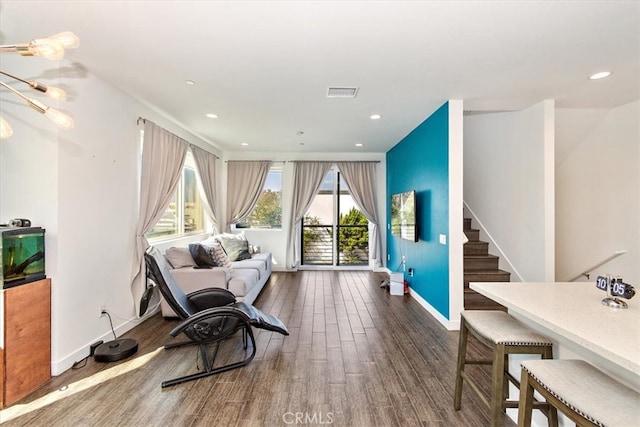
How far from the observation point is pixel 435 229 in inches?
147

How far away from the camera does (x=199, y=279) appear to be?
3498 millimetres

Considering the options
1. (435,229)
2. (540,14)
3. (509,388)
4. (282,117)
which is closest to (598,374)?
(509,388)

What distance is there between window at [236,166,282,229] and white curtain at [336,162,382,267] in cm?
150

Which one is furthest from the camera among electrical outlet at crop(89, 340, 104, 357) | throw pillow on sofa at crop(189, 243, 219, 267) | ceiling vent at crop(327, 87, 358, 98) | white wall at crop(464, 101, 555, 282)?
throw pillow on sofa at crop(189, 243, 219, 267)

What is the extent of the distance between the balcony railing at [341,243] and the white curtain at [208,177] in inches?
81.3

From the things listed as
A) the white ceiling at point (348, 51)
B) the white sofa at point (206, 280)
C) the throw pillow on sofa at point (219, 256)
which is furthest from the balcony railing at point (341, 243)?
the white ceiling at point (348, 51)

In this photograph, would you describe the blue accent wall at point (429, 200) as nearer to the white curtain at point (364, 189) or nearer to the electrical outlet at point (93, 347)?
the white curtain at point (364, 189)

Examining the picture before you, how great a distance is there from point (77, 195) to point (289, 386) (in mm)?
2531

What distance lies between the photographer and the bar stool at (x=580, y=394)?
938 millimetres

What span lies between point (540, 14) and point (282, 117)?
9.38ft

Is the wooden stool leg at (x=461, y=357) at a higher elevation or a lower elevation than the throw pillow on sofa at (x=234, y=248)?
lower

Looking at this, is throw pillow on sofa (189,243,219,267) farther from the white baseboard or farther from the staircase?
the staircase

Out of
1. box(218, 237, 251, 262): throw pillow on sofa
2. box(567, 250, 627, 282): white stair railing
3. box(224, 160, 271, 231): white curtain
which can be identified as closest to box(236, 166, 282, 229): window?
box(224, 160, 271, 231): white curtain

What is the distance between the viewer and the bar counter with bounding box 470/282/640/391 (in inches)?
39.7
